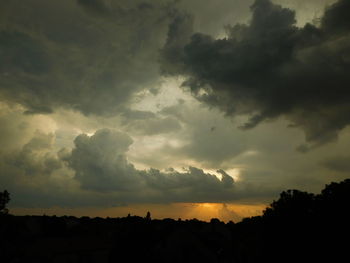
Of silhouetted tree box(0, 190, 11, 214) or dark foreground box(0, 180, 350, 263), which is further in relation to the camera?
silhouetted tree box(0, 190, 11, 214)

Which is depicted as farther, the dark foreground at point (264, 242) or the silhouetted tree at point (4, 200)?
the silhouetted tree at point (4, 200)

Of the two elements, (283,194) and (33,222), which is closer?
(283,194)

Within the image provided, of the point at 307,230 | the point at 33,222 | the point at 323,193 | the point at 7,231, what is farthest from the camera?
the point at 33,222

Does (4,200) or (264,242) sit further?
(4,200)

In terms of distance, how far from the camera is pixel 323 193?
160 feet

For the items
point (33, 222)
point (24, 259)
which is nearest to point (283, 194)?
point (24, 259)

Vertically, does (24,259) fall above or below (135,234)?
below

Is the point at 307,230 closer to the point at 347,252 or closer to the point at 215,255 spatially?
the point at 347,252

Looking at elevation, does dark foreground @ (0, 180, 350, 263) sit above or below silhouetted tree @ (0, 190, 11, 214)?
below

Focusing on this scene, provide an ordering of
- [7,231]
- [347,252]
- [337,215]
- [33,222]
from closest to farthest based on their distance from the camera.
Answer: [347,252], [337,215], [7,231], [33,222]

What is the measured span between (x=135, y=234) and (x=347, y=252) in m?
30.3

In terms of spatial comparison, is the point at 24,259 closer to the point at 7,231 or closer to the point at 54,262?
the point at 54,262

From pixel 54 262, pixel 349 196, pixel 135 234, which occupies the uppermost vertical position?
pixel 349 196

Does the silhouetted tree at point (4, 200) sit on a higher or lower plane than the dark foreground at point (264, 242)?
higher
